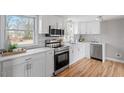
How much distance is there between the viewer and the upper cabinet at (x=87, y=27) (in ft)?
18.2

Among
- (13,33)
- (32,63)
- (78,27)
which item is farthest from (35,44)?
(78,27)

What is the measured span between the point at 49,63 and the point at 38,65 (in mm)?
400

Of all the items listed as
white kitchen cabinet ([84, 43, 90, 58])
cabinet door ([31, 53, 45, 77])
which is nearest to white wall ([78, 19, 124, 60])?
white kitchen cabinet ([84, 43, 90, 58])

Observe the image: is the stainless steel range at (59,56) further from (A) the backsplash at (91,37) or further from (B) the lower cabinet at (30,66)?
(A) the backsplash at (91,37)

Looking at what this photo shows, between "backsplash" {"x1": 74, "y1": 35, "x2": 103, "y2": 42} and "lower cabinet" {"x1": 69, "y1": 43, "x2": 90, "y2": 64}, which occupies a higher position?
"backsplash" {"x1": 74, "y1": 35, "x2": 103, "y2": 42}

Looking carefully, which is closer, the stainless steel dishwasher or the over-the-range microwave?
the over-the-range microwave

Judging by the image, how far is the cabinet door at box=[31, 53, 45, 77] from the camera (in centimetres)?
238

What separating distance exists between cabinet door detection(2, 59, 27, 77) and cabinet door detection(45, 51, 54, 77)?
70cm

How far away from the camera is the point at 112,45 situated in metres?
5.26

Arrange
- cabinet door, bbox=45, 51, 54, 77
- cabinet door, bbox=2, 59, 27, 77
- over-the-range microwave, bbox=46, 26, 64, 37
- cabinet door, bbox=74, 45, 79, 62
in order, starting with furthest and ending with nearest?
cabinet door, bbox=74, 45, 79, 62 → over-the-range microwave, bbox=46, 26, 64, 37 → cabinet door, bbox=45, 51, 54, 77 → cabinet door, bbox=2, 59, 27, 77

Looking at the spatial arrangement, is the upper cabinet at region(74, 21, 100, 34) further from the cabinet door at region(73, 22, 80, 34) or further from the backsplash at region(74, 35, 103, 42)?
the backsplash at region(74, 35, 103, 42)

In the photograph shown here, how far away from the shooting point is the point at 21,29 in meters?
2.90
